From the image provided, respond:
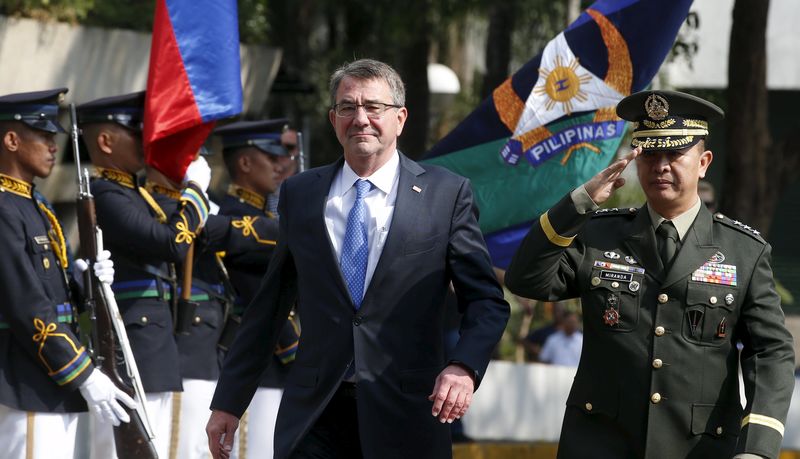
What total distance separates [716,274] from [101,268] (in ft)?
9.81

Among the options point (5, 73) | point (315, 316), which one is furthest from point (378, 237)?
point (5, 73)

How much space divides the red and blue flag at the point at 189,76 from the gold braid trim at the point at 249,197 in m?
0.50

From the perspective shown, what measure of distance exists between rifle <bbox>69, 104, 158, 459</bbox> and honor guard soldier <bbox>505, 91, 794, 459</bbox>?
7.65ft

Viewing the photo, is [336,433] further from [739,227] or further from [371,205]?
[739,227]

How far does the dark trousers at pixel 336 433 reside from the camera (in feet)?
16.1

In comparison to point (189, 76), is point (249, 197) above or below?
below

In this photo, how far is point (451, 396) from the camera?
4555mm

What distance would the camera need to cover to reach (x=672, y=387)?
477cm

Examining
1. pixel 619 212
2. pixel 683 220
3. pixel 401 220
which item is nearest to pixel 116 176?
pixel 401 220

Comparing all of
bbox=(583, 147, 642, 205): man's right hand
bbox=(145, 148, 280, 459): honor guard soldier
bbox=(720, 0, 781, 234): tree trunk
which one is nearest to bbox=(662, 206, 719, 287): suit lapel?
bbox=(583, 147, 642, 205): man's right hand

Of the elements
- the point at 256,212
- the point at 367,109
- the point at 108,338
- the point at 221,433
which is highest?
the point at 367,109

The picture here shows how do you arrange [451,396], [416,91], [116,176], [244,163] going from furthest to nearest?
[416,91] → [244,163] → [116,176] → [451,396]

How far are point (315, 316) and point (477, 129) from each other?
9.67 feet

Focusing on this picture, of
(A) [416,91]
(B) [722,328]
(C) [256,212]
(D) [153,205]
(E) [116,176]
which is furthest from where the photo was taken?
(A) [416,91]
